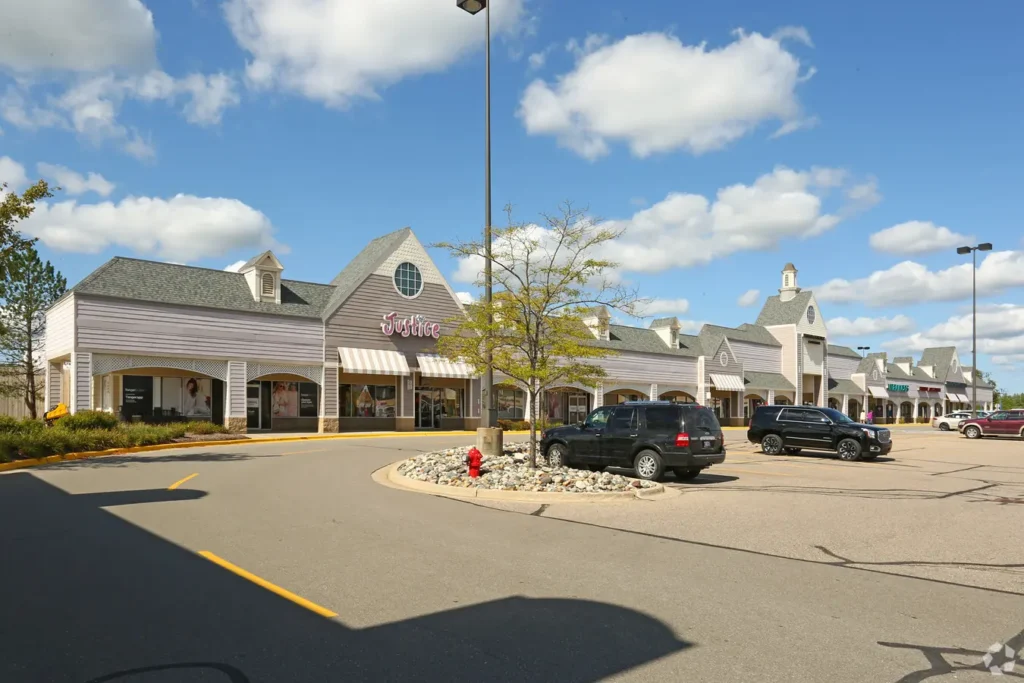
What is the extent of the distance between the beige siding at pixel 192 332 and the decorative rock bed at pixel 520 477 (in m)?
17.6

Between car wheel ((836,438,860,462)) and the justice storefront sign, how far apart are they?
65.8 ft

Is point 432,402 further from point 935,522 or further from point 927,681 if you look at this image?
point 927,681

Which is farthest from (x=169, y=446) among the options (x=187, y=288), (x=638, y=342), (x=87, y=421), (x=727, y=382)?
(x=727, y=382)

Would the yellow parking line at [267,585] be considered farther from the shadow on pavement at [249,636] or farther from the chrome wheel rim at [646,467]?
the chrome wheel rim at [646,467]

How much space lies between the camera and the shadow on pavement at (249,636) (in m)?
4.85

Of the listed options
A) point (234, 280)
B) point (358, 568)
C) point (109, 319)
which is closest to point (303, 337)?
point (234, 280)

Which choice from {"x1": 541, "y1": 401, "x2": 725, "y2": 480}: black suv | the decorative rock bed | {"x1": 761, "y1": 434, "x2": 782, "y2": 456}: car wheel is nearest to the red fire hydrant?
the decorative rock bed

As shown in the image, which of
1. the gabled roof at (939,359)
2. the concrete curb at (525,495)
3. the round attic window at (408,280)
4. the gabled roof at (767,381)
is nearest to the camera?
the concrete curb at (525,495)

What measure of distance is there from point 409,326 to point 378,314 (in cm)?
171

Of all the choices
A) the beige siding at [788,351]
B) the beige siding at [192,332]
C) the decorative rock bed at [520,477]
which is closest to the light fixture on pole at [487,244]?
the decorative rock bed at [520,477]

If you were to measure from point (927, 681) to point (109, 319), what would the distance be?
30.5 m

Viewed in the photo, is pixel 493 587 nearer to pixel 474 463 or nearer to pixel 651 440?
pixel 474 463

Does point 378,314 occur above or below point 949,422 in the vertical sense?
above

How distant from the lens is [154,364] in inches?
1196
